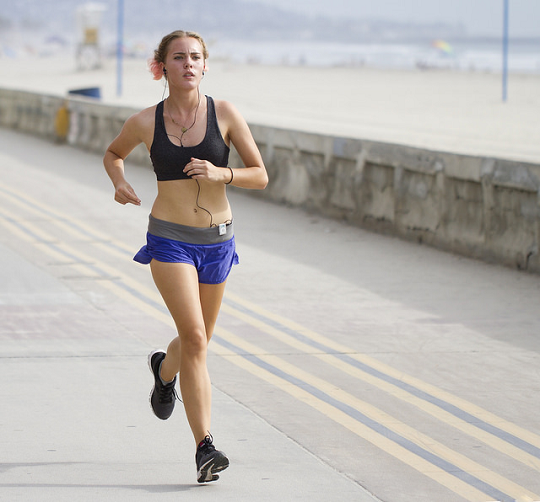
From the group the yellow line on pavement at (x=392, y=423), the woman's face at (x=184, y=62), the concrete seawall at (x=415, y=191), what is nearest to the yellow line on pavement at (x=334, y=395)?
the yellow line on pavement at (x=392, y=423)

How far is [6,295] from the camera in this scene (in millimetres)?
8586

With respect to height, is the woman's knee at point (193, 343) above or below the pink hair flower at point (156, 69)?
below

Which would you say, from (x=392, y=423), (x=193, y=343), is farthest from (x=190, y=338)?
(x=392, y=423)

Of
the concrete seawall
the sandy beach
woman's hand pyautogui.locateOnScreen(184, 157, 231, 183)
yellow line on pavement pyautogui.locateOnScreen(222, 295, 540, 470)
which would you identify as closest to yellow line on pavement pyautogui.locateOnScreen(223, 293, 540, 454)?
yellow line on pavement pyautogui.locateOnScreen(222, 295, 540, 470)

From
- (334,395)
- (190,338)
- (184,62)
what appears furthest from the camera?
(334,395)

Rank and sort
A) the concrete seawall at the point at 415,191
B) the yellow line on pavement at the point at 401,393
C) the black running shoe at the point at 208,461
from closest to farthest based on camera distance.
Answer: the black running shoe at the point at 208,461 → the yellow line on pavement at the point at 401,393 → the concrete seawall at the point at 415,191

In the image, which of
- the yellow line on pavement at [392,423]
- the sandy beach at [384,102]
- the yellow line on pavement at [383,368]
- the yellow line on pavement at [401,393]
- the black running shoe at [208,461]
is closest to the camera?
the black running shoe at [208,461]

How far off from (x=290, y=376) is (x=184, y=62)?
7.72 feet

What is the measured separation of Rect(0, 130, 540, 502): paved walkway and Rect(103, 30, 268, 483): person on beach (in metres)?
0.56

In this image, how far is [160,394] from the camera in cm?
528

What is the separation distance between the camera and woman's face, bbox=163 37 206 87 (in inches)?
190

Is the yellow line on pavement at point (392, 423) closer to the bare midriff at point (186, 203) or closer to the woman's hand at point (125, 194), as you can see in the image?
the bare midriff at point (186, 203)

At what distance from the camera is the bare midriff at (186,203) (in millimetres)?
4859

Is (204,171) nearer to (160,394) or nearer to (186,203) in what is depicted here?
(186,203)
